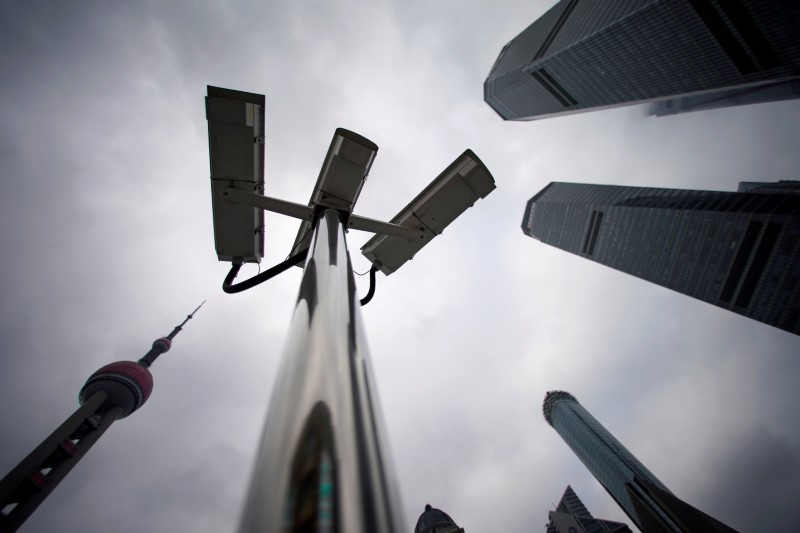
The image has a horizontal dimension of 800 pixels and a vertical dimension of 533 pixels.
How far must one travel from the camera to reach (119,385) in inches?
1783

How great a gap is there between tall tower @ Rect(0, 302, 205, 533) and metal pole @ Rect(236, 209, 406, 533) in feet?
171

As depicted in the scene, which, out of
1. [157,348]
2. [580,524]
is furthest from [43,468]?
[580,524]

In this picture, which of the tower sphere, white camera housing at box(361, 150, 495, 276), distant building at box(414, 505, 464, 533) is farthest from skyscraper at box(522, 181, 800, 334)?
the tower sphere

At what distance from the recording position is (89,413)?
136 feet

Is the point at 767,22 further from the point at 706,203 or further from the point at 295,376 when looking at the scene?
the point at 295,376

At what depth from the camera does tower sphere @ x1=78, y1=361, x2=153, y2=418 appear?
148 feet

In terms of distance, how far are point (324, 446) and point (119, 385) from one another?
60696 mm

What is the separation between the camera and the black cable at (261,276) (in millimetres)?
2868

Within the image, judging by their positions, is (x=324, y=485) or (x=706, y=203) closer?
(x=324, y=485)

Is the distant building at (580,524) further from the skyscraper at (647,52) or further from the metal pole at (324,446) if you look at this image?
the metal pole at (324,446)

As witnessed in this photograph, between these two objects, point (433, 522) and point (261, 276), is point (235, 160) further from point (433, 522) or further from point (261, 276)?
point (433, 522)

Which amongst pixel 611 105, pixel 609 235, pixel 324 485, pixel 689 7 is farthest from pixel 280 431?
pixel 609 235

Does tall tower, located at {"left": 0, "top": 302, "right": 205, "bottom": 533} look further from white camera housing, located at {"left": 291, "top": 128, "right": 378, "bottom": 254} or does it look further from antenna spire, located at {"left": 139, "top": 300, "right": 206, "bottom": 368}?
white camera housing, located at {"left": 291, "top": 128, "right": 378, "bottom": 254}

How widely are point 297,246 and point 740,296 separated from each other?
334 ft
